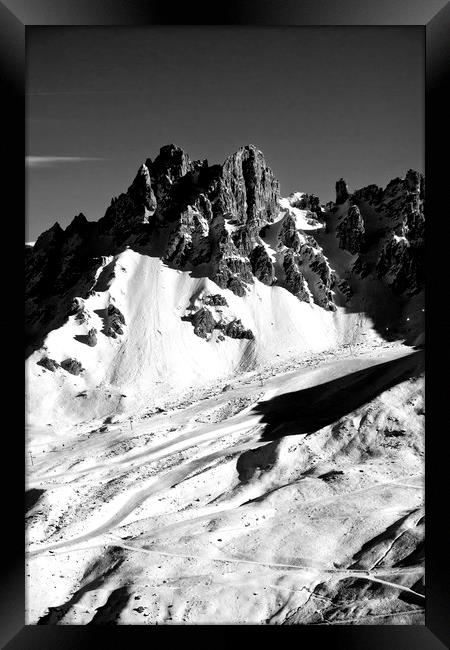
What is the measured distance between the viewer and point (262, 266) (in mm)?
57719

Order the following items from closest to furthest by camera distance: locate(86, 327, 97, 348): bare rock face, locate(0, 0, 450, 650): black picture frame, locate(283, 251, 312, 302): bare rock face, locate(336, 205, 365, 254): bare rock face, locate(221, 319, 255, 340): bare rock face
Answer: locate(0, 0, 450, 650): black picture frame
locate(86, 327, 97, 348): bare rock face
locate(221, 319, 255, 340): bare rock face
locate(283, 251, 312, 302): bare rock face
locate(336, 205, 365, 254): bare rock face

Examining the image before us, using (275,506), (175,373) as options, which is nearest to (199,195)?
(175,373)

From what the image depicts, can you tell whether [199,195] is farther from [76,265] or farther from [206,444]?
[206,444]

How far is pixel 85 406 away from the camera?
122 ft

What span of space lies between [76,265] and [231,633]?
52.4 meters

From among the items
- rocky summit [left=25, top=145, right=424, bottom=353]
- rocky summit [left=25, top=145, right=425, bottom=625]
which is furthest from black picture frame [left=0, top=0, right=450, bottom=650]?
rocky summit [left=25, top=145, right=424, bottom=353]

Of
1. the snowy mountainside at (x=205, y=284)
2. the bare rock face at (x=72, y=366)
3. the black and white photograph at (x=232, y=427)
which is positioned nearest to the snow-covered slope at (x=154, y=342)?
the snowy mountainside at (x=205, y=284)

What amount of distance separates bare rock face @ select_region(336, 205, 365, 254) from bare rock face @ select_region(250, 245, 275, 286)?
962 cm

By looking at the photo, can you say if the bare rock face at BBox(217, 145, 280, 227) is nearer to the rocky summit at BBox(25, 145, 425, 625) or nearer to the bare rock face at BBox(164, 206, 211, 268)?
the rocky summit at BBox(25, 145, 425, 625)

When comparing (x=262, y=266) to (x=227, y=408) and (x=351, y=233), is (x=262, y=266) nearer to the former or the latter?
(x=351, y=233)

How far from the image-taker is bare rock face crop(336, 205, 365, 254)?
57594mm

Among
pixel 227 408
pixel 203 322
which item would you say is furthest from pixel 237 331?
pixel 227 408
